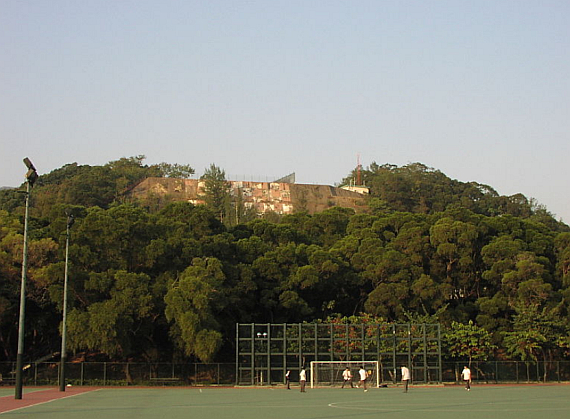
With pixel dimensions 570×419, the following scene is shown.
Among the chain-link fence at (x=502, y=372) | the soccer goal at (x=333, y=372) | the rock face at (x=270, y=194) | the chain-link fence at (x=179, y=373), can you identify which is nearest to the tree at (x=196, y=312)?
the chain-link fence at (x=179, y=373)

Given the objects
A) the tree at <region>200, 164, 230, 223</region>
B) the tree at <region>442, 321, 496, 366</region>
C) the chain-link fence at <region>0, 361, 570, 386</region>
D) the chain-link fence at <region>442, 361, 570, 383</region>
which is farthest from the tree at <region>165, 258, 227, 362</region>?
the tree at <region>200, 164, 230, 223</region>

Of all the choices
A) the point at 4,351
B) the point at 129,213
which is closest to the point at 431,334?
the point at 129,213

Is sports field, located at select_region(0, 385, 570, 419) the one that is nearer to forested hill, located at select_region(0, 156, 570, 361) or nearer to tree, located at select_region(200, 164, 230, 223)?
forested hill, located at select_region(0, 156, 570, 361)

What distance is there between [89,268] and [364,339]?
66.2ft

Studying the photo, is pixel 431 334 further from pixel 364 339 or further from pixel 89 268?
pixel 89 268

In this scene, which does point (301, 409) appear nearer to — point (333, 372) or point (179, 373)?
point (333, 372)

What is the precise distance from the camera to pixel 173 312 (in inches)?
2018

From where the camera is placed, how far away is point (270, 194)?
132000mm

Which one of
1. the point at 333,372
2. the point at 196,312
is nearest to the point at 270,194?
the point at 196,312

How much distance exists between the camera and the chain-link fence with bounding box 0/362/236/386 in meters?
52.8

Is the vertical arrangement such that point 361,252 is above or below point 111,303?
above

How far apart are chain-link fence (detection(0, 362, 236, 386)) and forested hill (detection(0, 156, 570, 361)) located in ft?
4.82

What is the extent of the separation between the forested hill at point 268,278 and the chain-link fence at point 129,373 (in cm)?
147

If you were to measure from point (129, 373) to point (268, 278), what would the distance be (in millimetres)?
12962
